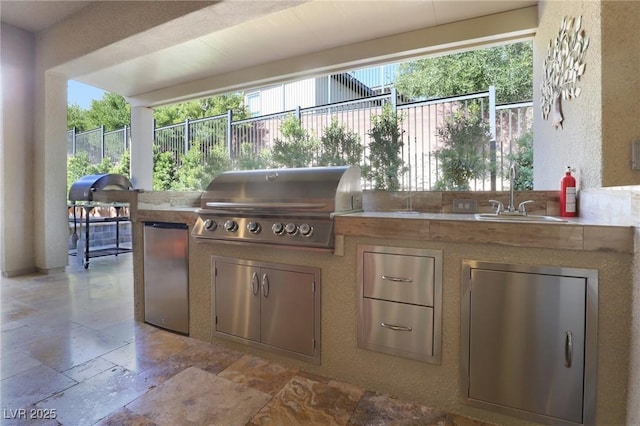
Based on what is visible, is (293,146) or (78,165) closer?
(293,146)

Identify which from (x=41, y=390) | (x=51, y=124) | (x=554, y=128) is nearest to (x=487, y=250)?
(x=554, y=128)

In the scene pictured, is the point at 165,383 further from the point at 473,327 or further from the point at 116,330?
the point at 473,327

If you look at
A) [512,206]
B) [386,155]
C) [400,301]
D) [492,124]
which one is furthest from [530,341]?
[492,124]

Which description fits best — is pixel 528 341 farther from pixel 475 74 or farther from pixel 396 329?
pixel 475 74

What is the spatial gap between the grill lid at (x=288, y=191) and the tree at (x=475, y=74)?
3.69 meters

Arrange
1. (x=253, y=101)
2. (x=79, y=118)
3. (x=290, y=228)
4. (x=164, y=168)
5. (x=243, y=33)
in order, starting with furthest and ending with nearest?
(x=79, y=118), (x=253, y=101), (x=164, y=168), (x=243, y=33), (x=290, y=228)

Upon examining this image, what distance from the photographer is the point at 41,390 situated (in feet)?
5.91

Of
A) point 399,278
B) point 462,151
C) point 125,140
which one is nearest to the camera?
point 399,278

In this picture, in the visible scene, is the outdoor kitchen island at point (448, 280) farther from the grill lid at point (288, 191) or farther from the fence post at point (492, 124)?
the fence post at point (492, 124)

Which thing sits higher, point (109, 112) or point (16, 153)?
point (109, 112)

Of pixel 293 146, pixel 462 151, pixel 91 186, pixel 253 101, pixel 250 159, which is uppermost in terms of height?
pixel 253 101

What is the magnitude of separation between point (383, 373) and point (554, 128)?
87.0 inches

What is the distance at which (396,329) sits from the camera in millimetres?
1734

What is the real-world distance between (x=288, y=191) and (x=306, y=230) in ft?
1.12
